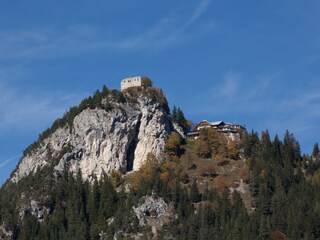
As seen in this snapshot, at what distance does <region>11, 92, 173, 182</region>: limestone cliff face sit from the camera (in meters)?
194

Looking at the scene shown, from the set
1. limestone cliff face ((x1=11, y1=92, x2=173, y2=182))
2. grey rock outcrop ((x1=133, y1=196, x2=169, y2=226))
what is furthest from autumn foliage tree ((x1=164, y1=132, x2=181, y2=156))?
grey rock outcrop ((x1=133, y1=196, x2=169, y2=226))

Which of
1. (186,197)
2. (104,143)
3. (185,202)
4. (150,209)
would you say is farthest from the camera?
(104,143)

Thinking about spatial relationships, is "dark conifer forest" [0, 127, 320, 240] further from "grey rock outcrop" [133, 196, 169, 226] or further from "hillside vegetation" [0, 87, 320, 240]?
"grey rock outcrop" [133, 196, 169, 226]

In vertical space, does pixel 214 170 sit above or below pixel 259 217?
above

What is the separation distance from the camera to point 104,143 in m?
A: 196

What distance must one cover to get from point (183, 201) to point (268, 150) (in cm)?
2151

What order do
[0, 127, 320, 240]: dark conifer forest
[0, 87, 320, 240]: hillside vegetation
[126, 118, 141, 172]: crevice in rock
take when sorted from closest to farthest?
1. [0, 127, 320, 240]: dark conifer forest
2. [0, 87, 320, 240]: hillside vegetation
3. [126, 118, 141, 172]: crevice in rock

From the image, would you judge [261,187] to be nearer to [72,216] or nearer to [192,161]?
[192,161]

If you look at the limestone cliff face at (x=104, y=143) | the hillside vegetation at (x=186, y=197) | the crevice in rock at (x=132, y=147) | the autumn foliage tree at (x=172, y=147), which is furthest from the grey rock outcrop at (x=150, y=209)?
the autumn foliage tree at (x=172, y=147)

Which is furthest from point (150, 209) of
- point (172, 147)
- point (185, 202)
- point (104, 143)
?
point (104, 143)

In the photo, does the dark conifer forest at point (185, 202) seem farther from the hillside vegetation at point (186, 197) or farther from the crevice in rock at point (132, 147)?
the crevice in rock at point (132, 147)

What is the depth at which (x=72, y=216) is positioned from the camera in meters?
179

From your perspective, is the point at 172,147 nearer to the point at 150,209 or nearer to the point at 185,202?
the point at 185,202

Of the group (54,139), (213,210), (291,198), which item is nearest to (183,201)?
(213,210)
